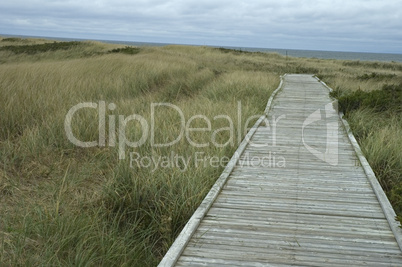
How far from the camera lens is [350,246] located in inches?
129

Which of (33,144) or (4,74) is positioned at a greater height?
(4,74)

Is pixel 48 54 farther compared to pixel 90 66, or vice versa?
pixel 48 54

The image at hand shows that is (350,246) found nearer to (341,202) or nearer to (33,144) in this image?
(341,202)

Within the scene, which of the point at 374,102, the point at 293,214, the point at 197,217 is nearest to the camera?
the point at 197,217

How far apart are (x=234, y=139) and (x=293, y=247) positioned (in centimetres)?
360

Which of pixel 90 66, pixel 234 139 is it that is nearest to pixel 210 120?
pixel 234 139

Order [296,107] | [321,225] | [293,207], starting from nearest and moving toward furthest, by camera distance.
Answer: [321,225] → [293,207] → [296,107]

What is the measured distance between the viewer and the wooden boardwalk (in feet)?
10.2

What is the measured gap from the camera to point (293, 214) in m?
3.90

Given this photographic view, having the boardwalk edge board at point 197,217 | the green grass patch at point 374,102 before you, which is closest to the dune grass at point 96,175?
the boardwalk edge board at point 197,217

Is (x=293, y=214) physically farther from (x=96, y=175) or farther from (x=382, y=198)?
(x=96, y=175)

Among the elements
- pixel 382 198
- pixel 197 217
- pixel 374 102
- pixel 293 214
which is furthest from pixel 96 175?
pixel 374 102

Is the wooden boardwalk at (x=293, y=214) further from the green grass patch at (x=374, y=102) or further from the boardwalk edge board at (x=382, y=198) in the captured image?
the green grass patch at (x=374, y=102)

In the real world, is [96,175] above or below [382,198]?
below
